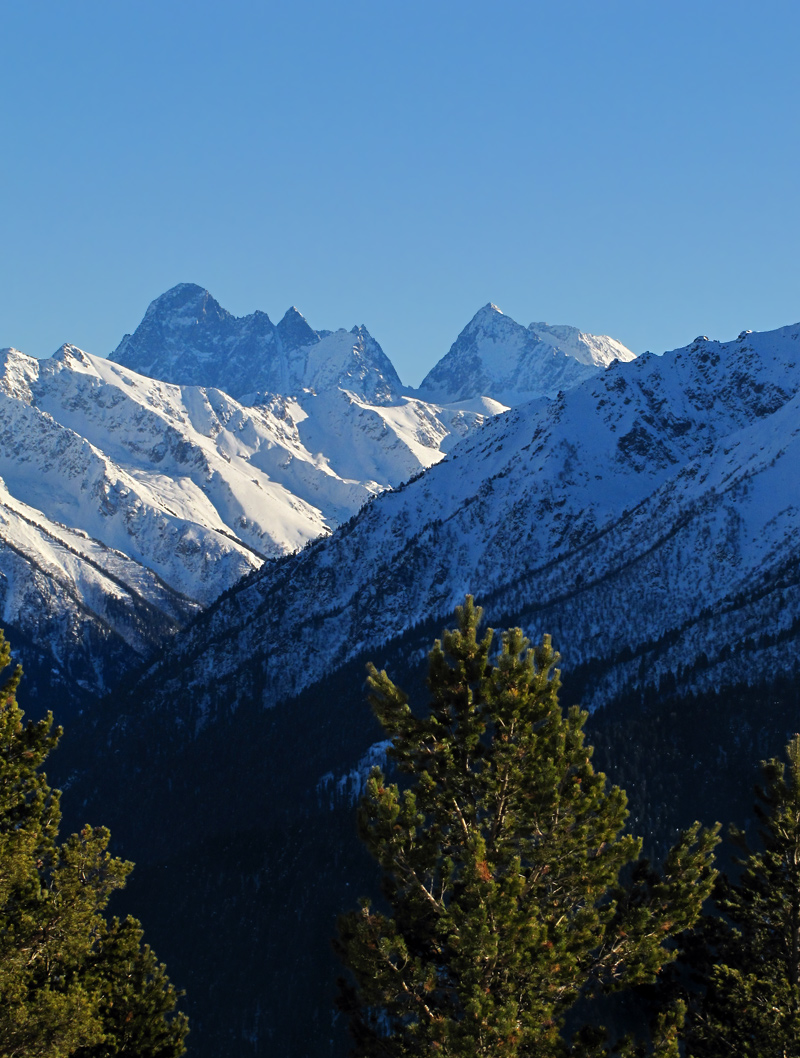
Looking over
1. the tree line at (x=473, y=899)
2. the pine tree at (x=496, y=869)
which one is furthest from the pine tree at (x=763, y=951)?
the pine tree at (x=496, y=869)

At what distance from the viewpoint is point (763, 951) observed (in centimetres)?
3231

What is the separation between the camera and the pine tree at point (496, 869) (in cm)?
2584

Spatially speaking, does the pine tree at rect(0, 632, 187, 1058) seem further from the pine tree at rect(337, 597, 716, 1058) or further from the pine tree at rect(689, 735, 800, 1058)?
the pine tree at rect(689, 735, 800, 1058)

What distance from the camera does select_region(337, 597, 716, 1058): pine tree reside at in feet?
84.8

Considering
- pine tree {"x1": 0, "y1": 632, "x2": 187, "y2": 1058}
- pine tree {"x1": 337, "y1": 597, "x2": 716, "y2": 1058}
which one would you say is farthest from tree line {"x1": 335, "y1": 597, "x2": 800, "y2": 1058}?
pine tree {"x1": 0, "y1": 632, "x2": 187, "y2": 1058}

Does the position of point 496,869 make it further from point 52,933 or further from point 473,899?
point 52,933

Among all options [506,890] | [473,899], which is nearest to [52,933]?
[473,899]

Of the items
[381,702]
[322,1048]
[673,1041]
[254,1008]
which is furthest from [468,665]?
[254,1008]

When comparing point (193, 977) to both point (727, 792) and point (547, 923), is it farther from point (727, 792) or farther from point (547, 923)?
point (547, 923)

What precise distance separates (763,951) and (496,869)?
35.4 feet

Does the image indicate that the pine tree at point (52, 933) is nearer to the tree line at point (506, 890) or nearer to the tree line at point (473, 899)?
the tree line at point (473, 899)

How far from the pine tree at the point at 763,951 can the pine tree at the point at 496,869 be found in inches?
114

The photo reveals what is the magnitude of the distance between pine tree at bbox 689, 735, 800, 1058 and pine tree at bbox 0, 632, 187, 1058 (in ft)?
54.5

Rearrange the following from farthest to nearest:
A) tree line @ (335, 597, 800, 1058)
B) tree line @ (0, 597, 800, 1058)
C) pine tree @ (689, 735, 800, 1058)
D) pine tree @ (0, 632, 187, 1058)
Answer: pine tree @ (689, 735, 800, 1058), pine tree @ (0, 632, 187, 1058), tree line @ (0, 597, 800, 1058), tree line @ (335, 597, 800, 1058)
